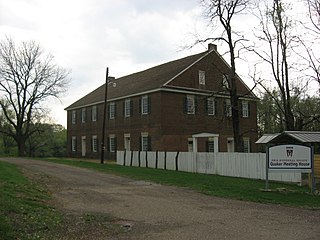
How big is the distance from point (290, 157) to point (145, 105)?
20.8 m

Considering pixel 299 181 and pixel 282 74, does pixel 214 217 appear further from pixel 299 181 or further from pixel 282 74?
pixel 282 74

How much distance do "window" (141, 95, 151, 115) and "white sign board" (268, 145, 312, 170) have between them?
19.4 m

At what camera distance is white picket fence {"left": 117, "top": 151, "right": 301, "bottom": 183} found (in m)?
21.4

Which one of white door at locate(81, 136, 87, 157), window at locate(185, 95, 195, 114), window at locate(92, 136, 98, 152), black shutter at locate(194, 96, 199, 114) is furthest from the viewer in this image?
white door at locate(81, 136, 87, 157)

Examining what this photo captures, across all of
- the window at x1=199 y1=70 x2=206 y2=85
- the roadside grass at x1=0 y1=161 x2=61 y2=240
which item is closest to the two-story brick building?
the window at x1=199 y1=70 x2=206 y2=85

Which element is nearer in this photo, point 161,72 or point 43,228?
point 43,228

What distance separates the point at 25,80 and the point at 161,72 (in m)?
19.6

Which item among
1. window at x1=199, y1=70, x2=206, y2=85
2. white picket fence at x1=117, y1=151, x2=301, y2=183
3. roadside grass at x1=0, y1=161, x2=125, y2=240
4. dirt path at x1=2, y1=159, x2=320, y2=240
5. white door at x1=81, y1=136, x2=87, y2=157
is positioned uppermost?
window at x1=199, y1=70, x2=206, y2=85

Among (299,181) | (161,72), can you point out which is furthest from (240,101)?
(299,181)

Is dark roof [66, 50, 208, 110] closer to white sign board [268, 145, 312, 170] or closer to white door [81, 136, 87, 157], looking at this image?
white door [81, 136, 87, 157]

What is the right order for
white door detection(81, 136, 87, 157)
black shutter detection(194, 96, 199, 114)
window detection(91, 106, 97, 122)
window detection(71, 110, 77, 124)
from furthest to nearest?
window detection(71, 110, 77, 124) → white door detection(81, 136, 87, 157) → window detection(91, 106, 97, 122) → black shutter detection(194, 96, 199, 114)

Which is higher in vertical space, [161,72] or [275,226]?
[161,72]

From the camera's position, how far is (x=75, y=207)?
1112cm

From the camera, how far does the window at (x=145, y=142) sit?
1361 inches
